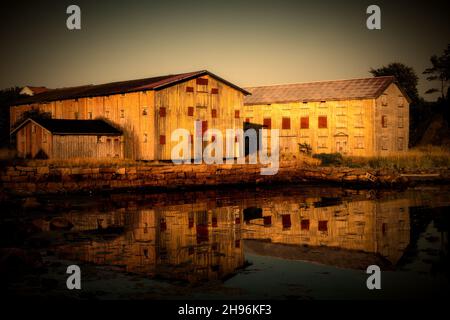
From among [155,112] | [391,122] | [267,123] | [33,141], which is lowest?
[33,141]

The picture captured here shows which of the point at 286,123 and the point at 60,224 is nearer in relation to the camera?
the point at 60,224

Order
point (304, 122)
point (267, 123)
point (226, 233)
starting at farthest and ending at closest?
1. point (267, 123)
2. point (304, 122)
3. point (226, 233)

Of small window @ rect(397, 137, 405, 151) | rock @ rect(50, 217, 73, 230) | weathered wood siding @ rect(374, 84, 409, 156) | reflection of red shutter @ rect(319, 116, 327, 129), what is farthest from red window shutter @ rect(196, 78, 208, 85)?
rock @ rect(50, 217, 73, 230)

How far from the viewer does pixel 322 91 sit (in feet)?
152

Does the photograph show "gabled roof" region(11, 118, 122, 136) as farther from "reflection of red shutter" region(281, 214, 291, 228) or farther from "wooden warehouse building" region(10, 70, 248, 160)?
"reflection of red shutter" region(281, 214, 291, 228)

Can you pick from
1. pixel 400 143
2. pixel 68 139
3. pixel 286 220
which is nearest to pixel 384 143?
pixel 400 143

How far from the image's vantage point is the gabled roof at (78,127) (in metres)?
34.9

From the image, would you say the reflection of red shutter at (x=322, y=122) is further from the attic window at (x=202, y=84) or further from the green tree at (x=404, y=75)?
the green tree at (x=404, y=75)

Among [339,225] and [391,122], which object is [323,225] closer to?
[339,225]

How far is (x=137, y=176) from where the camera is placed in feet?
95.3

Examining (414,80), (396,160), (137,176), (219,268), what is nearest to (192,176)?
(137,176)

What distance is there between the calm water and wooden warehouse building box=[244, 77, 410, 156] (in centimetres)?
1848

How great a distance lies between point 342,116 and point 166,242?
32.0 m
